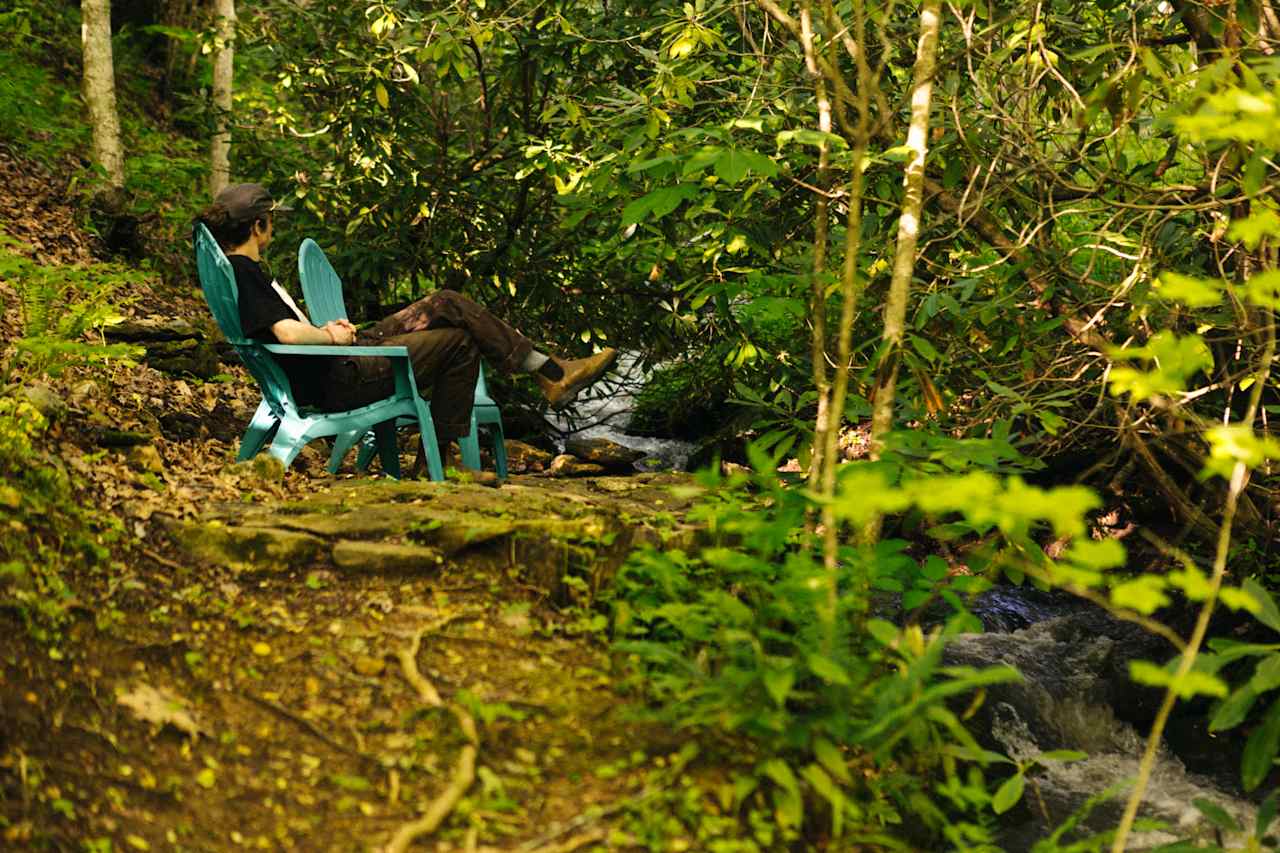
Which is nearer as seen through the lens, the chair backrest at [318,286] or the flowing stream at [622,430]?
the chair backrest at [318,286]

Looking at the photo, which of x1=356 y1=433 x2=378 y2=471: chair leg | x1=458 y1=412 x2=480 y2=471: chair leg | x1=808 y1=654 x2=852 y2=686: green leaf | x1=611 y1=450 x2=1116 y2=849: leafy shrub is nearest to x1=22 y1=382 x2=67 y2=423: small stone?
x1=356 y1=433 x2=378 y2=471: chair leg

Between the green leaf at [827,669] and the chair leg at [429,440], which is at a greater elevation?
the green leaf at [827,669]

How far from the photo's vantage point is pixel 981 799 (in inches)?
108

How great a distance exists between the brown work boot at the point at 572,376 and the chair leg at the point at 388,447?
0.76m

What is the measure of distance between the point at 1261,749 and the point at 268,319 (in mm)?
3636

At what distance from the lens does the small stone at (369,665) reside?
2.98 m

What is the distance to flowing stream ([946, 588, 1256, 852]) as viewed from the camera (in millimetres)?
4520

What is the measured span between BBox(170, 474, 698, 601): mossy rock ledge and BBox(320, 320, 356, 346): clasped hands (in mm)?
799

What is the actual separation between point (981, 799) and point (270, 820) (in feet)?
5.58

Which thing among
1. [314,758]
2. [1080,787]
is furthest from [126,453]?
[1080,787]

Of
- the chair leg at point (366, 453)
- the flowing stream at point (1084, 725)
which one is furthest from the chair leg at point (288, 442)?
the flowing stream at point (1084, 725)

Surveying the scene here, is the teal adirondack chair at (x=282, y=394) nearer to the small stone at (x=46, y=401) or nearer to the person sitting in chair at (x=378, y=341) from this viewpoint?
the person sitting in chair at (x=378, y=341)

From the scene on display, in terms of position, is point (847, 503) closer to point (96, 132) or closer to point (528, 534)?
point (528, 534)

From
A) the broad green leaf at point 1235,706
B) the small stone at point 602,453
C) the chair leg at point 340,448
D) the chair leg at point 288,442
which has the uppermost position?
the chair leg at point 288,442
